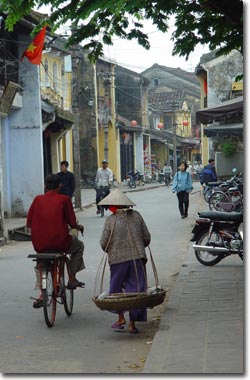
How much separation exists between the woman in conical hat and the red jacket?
663 mm

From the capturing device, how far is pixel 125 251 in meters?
7.67

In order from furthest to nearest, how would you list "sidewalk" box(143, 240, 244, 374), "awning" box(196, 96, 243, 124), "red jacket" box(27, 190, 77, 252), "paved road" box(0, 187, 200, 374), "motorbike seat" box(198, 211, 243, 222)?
1. "awning" box(196, 96, 243, 124)
2. "motorbike seat" box(198, 211, 243, 222)
3. "red jacket" box(27, 190, 77, 252)
4. "paved road" box(0, 187, 200, 374)
5. "sidewalk" box(143, 240, 244, 374)

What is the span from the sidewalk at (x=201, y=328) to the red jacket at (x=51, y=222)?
1406 mm

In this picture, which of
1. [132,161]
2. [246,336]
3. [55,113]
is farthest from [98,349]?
[132,161]

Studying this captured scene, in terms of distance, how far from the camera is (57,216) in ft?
26.9

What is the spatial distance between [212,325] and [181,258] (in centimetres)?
607

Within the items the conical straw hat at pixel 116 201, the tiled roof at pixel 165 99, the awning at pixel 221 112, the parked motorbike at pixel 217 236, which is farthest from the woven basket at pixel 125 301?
the tiled roof at pixel 165 99

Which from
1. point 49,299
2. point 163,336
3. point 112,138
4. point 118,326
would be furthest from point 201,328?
point 112,138

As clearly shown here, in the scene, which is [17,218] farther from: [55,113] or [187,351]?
[187,351]

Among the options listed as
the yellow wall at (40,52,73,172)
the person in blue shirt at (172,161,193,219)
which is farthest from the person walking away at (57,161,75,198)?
the yellow wall at (40,52,73,172)

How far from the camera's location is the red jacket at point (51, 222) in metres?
8.15

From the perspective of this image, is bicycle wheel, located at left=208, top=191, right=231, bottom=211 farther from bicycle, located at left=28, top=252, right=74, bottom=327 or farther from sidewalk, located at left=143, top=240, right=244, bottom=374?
bicycle, located at left=28, top=252, right=74, bottom=327

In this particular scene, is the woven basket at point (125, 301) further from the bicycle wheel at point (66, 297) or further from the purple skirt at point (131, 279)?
the bicycle wheel at point (66, 297)

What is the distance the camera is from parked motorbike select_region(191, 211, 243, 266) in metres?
11.4
